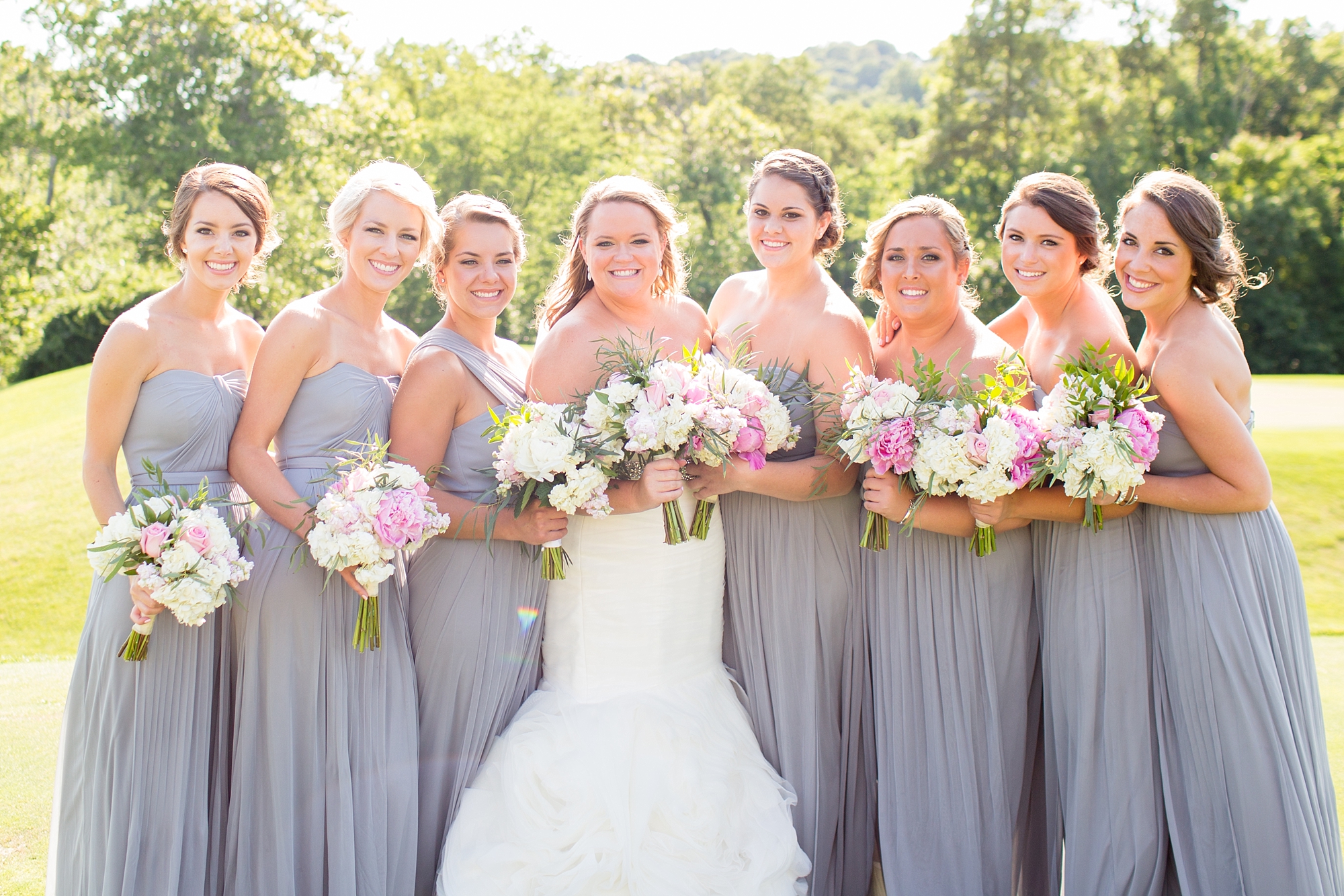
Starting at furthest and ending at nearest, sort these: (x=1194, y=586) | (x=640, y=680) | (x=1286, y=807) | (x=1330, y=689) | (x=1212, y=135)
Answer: (x=1212, y=135) → (x=1330, y=689) → (x=640, y=680) → (x=1194, y=586) → (x=1286, y=807)

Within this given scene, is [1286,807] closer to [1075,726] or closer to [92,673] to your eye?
[1075,726]

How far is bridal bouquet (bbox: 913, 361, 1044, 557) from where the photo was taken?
4.00 m

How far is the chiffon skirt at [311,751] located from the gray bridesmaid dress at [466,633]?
0.16 m

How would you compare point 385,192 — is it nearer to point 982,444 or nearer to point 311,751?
point 311,751

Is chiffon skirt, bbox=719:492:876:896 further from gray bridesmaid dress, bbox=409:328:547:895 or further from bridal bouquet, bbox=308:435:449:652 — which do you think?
bridal bouquet, bbox=308:435:449:652

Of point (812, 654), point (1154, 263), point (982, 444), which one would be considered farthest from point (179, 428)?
point (1154, 263)

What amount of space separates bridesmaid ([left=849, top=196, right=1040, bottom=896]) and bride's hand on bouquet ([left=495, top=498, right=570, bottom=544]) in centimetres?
141

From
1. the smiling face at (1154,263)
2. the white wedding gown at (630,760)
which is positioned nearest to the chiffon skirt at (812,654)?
the white wedding gown at (630,760)

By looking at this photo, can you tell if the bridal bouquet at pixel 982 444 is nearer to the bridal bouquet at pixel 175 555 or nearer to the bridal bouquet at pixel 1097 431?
the bridal bouquet at pixel 1097 431

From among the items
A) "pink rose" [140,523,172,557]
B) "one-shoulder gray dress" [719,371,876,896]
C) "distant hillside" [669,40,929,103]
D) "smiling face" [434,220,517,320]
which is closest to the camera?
"pink rose" [140,523,172,557]

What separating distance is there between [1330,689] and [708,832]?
5.63 m

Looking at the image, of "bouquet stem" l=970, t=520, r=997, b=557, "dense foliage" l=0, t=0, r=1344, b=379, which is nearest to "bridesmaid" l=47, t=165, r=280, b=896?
"bouquet stem" l=970, t=520, r=997, b=557

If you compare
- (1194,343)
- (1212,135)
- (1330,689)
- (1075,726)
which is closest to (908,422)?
(1194,343)

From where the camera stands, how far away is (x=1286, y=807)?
393 cm
